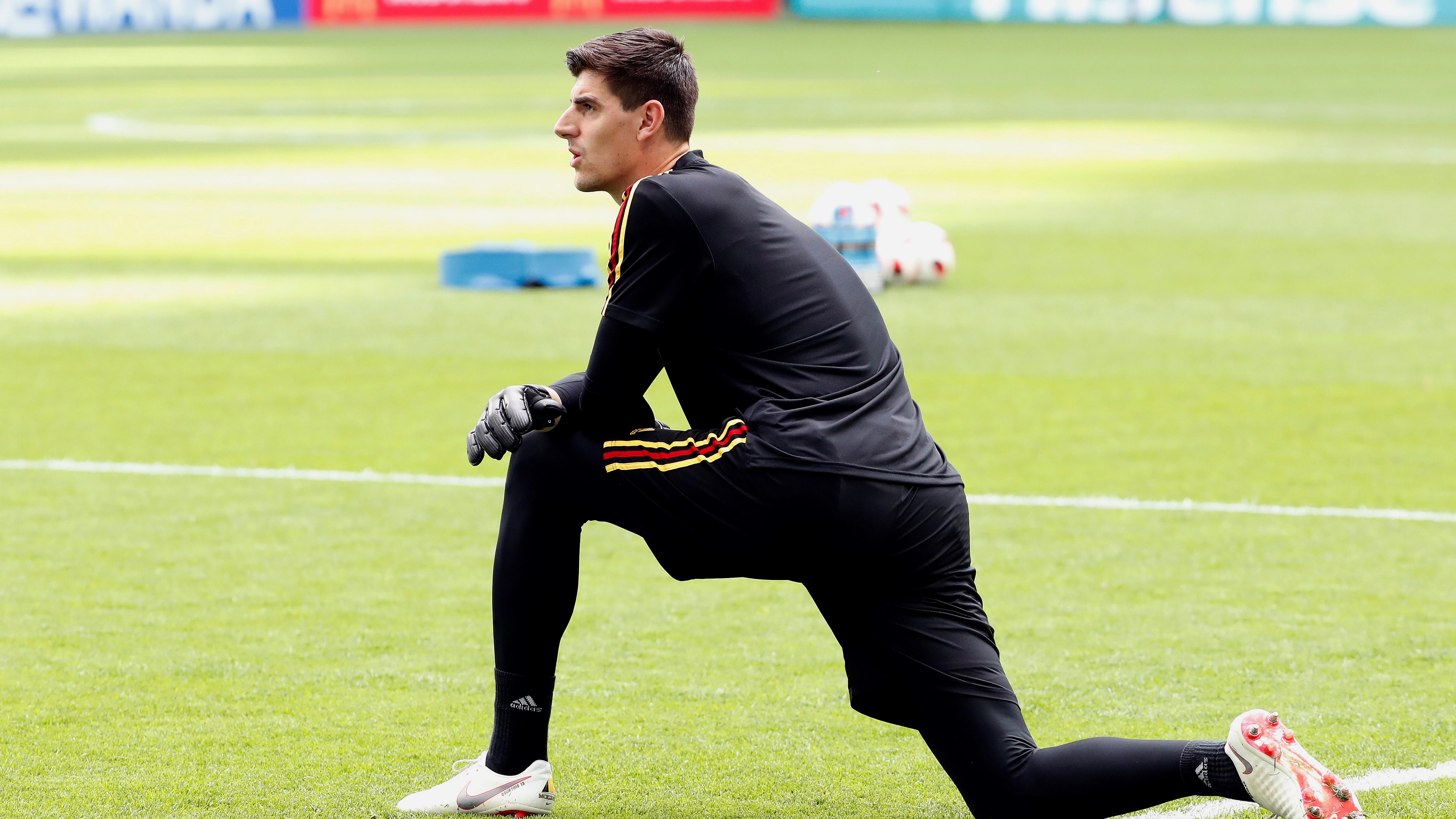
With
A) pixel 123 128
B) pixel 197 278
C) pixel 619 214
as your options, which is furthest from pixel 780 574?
pixel 123 128

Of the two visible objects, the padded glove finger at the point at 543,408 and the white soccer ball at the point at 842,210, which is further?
the white soccer ball at the point at 842,210

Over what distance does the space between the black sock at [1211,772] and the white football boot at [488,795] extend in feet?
4.31

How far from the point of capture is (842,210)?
42.5 feet

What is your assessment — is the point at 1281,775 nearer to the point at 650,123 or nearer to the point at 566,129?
the point at 650,123

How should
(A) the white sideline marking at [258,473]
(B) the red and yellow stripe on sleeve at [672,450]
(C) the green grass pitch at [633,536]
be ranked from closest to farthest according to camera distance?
1. (B) the red and yellow stripe on sleeve at [672,450]
2. (C) the green grass pitch at [633,536]
3. (A) the white sideline marking at [258,473]

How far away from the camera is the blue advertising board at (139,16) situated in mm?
48312

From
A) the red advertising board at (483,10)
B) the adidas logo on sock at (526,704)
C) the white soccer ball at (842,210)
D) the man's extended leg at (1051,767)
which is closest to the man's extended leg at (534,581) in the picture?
the adidas logo on sock at (526,704)

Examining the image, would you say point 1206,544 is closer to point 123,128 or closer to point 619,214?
point 619,214

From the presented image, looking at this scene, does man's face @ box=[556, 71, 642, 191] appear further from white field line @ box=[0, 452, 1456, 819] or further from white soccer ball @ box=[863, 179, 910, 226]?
white soccer ball @ box=[863, 179, 910, 226]

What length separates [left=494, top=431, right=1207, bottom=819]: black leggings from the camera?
3652 millimetres

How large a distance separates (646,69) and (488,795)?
149 centimetres

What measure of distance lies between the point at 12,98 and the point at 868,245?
70.4 ft

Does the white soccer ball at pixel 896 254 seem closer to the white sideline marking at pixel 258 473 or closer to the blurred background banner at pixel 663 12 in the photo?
the white sideline marking at pixel 258 473

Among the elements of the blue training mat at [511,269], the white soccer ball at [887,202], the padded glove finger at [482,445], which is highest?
the padded glove finger at [482,445]
